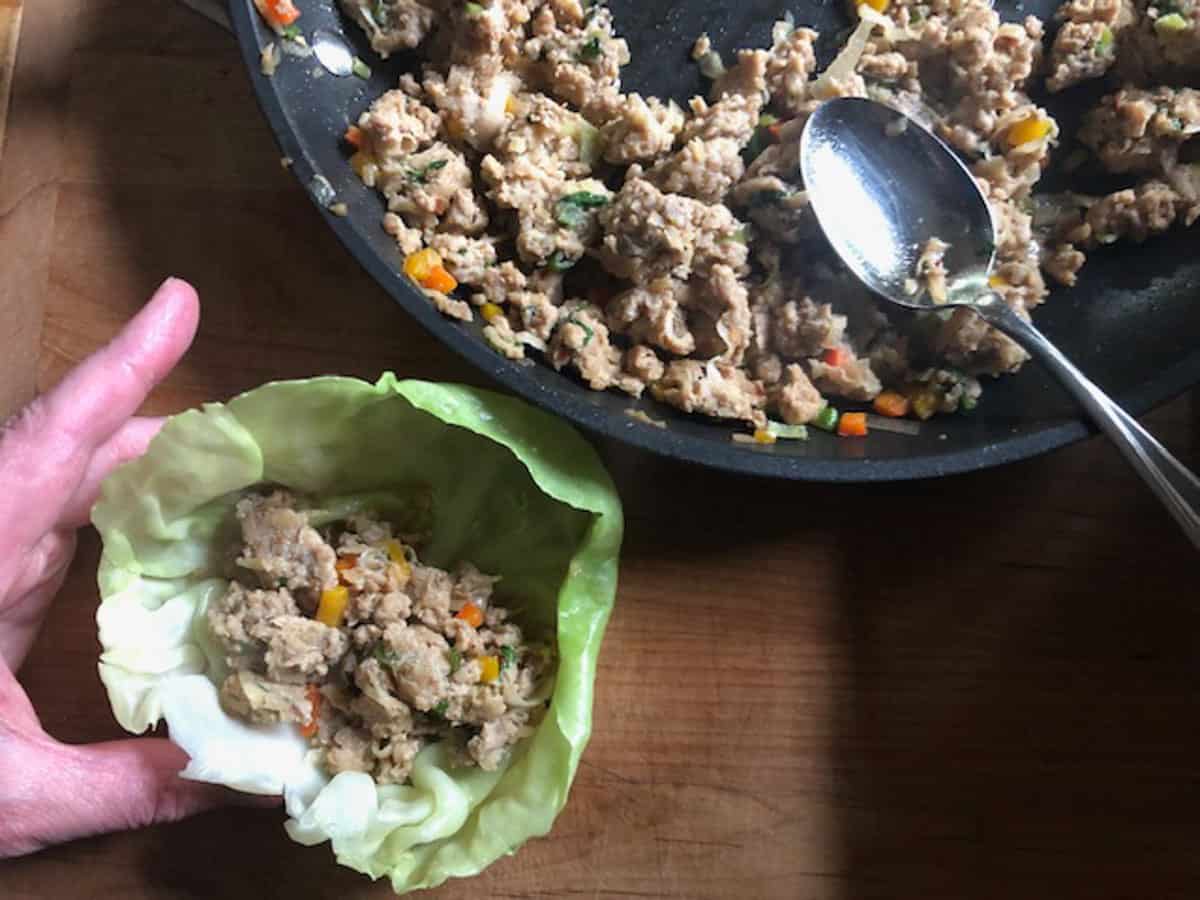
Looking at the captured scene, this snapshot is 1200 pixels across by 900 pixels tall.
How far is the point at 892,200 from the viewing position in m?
1.69

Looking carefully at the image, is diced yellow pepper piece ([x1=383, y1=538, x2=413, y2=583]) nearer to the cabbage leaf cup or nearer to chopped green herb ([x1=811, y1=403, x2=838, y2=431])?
the cabbage leaf cup

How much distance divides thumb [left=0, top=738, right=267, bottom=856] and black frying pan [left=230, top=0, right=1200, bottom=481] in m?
0.75

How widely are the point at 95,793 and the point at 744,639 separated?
964mm

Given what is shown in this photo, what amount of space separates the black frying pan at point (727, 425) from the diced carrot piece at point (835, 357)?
0.11m

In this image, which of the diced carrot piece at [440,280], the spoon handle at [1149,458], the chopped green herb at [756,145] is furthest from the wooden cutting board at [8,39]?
the spoon handle at [1149,458]

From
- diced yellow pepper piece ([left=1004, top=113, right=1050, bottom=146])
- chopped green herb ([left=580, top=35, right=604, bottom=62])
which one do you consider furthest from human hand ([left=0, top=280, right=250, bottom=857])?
diced yellow pepper piece ([left=1004, top=113, right=1050, bottom=146])

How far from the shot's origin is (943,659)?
1.77 m

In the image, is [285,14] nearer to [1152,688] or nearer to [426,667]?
[426,667]

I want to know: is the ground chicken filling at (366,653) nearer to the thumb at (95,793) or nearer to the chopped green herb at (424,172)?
the thumb at (95,793)

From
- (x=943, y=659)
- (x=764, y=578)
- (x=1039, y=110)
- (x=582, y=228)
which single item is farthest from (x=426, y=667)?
(x=1039, y=110)

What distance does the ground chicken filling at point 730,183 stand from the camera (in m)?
1.64

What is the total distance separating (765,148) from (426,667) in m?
0.92

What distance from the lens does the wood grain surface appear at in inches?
68.3

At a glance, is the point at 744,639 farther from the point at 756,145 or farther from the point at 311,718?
the point at 756,145
